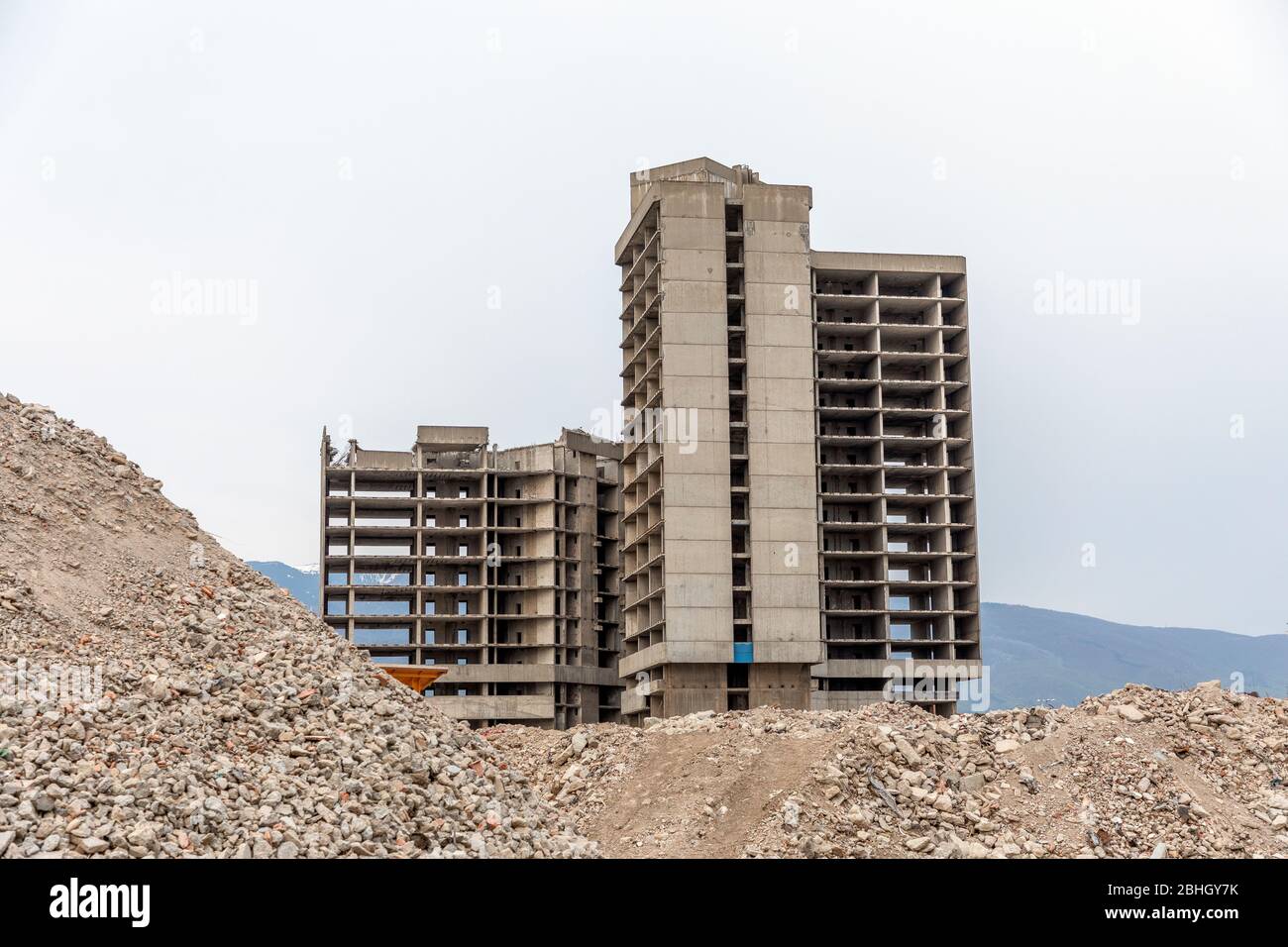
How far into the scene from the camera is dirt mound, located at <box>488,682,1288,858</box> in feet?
100

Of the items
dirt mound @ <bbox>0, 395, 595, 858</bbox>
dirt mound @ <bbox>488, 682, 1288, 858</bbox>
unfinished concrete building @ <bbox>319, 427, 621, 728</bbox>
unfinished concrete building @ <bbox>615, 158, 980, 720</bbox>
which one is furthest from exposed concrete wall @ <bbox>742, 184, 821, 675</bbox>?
dirt mound @ <bbox>0, 395, 595, 858</bbox>

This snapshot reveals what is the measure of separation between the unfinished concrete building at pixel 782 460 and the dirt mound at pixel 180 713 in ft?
145

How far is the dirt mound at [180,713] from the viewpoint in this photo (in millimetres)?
19000

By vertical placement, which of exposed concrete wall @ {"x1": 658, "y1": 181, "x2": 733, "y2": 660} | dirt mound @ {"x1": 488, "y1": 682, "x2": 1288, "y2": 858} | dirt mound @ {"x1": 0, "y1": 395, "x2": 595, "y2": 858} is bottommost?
dirt mound @ {"x1": 488, "y1": 682, "x2": 1288, "y2": 858}

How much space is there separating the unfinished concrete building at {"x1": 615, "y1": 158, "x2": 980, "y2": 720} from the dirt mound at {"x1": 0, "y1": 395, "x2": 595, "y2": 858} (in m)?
44.3

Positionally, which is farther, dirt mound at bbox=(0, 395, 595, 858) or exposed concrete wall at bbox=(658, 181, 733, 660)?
exposed concrete wall at bbox=(658, 181, 733, 660)

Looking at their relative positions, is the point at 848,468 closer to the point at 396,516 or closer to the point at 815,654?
the point at 815,654

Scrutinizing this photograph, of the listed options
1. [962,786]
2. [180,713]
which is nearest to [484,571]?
[962,786]

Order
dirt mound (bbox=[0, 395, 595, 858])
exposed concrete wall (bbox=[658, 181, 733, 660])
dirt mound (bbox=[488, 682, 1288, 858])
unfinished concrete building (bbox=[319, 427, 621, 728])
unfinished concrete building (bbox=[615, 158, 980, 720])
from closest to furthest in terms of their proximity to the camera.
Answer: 1. dirt mound (bbox=[0, 395, 595, 858])
2. dirt mound (bbox=[488, 682, 1288, 858])
3. exposed concrete wall (bbox=[658, 181, 733, 660])
4. unfinished concrete building (bbox=[615, 158, 980, 720])
5. unfinished concrete building (bbox=[319, 427, 621, 728])

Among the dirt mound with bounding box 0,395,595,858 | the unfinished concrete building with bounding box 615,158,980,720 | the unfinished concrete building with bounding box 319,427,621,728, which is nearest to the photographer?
the dirt mound with bounding box 0,395,595,858

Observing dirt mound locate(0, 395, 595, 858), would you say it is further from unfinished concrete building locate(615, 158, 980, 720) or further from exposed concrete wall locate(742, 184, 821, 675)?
exposed concrete wall locate(742, 184, 821, 675)

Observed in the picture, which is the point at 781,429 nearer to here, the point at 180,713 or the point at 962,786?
the point at 962,786

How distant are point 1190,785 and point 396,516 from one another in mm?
65611

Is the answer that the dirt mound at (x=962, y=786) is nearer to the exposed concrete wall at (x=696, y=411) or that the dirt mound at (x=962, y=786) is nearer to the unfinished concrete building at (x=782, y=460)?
the exposed concrete wall at (x=696, y=411)
